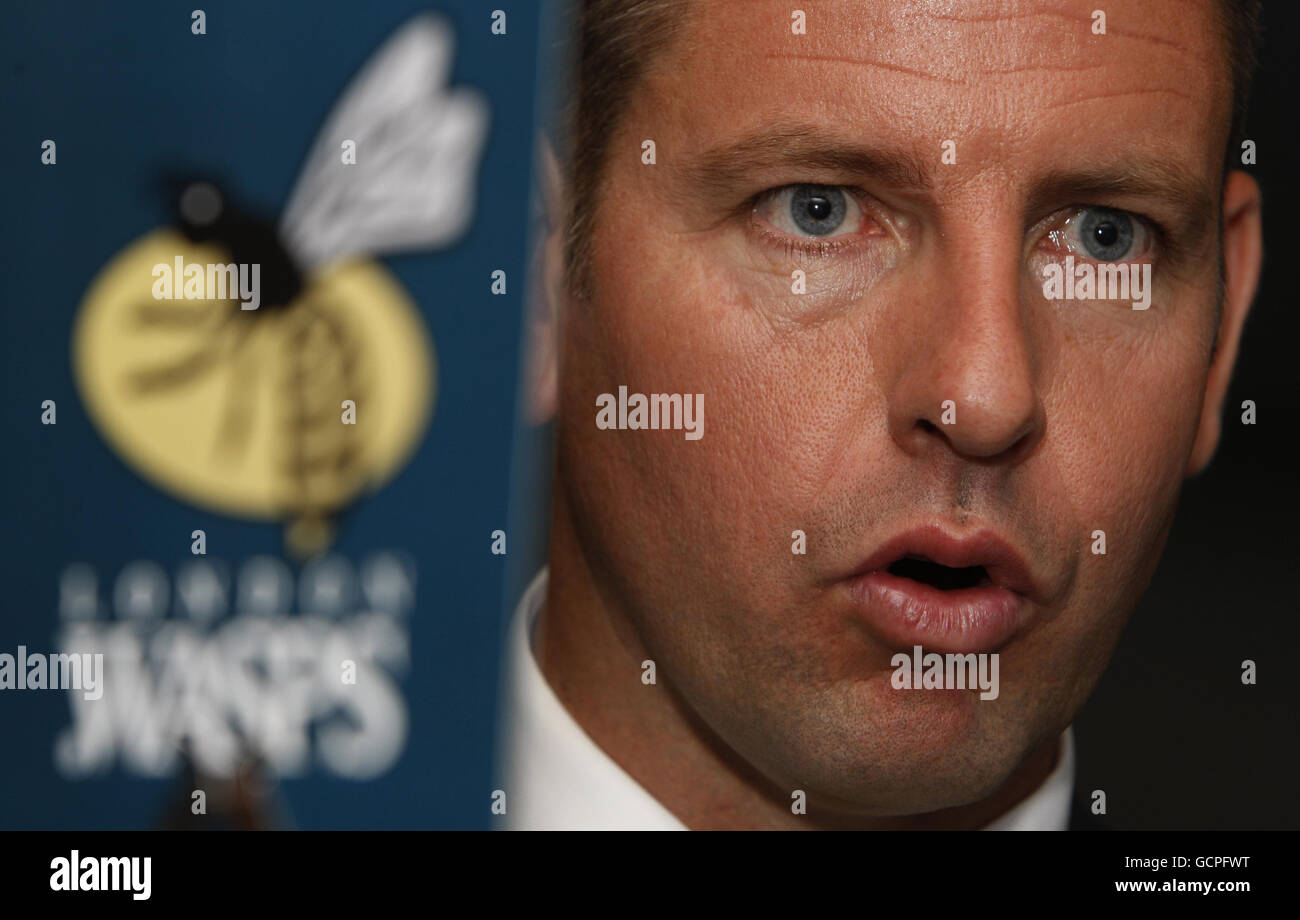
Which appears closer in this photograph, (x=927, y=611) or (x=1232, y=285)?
(x=927, y=611)

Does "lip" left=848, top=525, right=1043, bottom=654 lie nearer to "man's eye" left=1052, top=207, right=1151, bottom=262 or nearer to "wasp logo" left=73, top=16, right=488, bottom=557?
"man's eye" left=1052, top=207, right=1151, bottom=262

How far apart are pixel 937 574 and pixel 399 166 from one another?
3.13 ft

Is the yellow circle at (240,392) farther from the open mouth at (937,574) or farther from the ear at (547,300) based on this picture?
the open mouth at (937,574)

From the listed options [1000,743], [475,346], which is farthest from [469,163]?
[1000,743]

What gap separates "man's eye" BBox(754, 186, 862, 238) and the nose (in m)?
0.10

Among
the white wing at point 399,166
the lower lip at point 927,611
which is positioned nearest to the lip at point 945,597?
the lower lip at point 927,611

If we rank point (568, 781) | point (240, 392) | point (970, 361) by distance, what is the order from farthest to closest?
point (240, 392) < point (568, 781) < point (970, 361)

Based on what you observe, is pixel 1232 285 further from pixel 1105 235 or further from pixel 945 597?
pixel 945 597

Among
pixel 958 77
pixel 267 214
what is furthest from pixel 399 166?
pixel 958 77

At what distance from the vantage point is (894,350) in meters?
1.19

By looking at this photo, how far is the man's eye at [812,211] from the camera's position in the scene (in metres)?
1.24

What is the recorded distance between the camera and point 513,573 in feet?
5.26

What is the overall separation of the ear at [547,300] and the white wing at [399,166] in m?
0.39

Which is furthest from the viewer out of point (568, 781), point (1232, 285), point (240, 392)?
point (240, 392)
